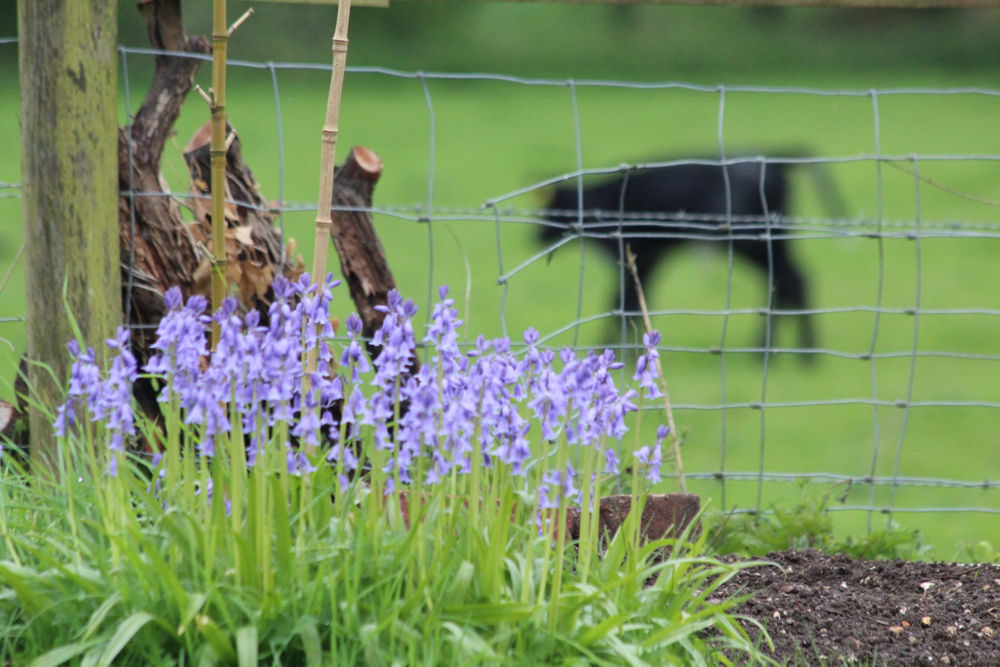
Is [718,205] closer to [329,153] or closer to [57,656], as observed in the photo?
[329,153]

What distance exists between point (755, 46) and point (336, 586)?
25.1 metres

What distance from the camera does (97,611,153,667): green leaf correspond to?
129cm

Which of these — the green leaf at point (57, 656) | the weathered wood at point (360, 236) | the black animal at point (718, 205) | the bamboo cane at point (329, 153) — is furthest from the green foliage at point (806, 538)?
the black animal at point (718, 205)

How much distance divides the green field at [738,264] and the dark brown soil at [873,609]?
391mm

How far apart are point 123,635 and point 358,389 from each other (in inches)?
16.8

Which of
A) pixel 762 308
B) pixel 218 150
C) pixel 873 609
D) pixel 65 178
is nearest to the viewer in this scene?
pixel 218 150

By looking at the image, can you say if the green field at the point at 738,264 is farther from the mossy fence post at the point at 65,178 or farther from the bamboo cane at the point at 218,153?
the bamboo cane at the point at 218,153

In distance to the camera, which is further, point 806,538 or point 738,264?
point 738,264

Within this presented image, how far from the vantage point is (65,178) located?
2.23 metres

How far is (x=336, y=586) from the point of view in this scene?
141 cm

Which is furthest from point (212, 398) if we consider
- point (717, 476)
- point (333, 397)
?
point (717, 476)

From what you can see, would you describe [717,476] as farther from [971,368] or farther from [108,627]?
[971,368]

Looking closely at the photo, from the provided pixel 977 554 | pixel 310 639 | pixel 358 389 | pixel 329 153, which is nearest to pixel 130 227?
pixel 329 153

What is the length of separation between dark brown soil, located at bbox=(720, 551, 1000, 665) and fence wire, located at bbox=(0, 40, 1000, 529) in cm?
37
